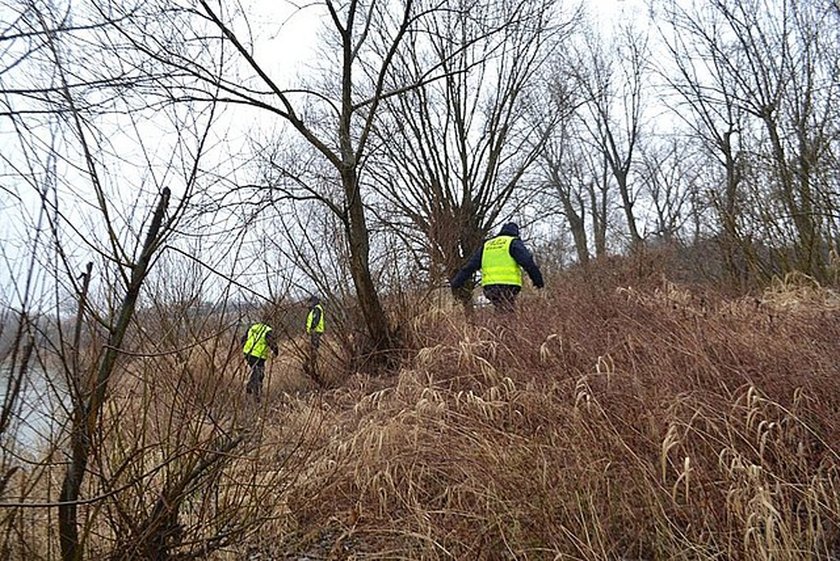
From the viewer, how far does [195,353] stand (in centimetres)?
289

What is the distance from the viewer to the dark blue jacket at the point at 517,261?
7246 millimetres

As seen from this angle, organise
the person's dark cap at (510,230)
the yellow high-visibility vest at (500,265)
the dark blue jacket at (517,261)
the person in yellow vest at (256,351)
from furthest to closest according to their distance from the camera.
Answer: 1. the person's dark cap at (510,230)
2. the yellow high-visibility vest at (500,265)
3. the dark blue jacket at (517,261)
4. the person in yellow vest at (256,351)

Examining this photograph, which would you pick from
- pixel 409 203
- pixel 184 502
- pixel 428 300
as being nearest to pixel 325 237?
pixel 428 300

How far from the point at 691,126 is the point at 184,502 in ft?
48.7

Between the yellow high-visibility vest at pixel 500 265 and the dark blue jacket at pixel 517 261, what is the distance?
0.08m

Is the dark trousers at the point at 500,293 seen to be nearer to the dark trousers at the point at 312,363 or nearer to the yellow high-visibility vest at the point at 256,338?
the dark trousers at the point at 312,363

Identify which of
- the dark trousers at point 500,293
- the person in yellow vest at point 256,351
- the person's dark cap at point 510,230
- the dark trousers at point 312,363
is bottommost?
the dark trousers at point 312,363

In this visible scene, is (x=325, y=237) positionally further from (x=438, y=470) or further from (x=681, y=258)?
(x=681, y=258)

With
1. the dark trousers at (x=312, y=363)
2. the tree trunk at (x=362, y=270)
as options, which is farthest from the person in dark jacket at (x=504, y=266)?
the dark trousers at (x=312, y=363)

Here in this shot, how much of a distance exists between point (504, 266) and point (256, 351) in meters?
4.51

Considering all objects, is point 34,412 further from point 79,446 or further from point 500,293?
point 500,293

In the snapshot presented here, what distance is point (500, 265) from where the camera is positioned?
24.8 ft

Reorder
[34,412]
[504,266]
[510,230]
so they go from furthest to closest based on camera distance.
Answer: [510,230] → [504,266] → [34,412]

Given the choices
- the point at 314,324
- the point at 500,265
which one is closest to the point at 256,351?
the point at 314,324
